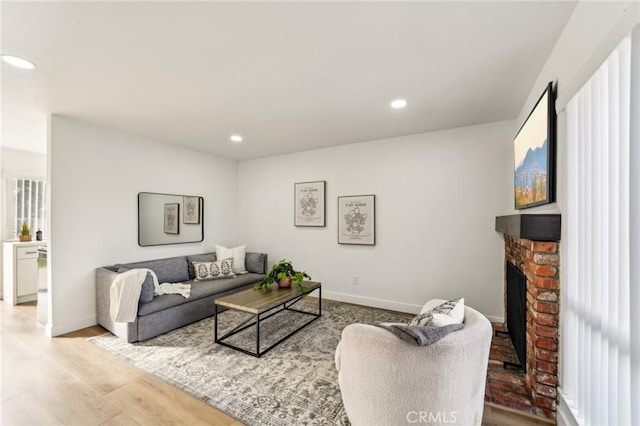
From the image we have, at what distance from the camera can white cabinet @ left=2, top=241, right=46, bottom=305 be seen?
3930 mm

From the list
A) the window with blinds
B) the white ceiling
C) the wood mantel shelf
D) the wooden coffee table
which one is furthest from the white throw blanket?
the wood mantel shelf

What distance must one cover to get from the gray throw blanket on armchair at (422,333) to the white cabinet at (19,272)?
217 inches

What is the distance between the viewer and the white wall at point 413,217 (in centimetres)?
321

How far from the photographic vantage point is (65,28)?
5.14ft

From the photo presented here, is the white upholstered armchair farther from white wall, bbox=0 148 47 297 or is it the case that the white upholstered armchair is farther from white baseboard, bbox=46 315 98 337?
white wall, bbox=0 148 47 297

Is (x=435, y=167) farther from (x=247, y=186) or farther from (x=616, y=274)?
(x=247, y=186)

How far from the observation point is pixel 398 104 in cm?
267

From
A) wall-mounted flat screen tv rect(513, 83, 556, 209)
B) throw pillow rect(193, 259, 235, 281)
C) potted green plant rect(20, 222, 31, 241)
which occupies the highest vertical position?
wall-mounted flat screen tv rect(513, 83, 556, 209)

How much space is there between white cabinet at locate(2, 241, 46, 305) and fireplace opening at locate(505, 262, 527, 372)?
6251 millimetres

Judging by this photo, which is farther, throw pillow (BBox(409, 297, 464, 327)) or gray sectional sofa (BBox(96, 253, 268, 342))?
gray sectional sofa (BBox(96, 253, 268, 342))

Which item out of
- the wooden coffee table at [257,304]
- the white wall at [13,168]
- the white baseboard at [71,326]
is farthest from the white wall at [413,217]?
the white wall at [13,168]

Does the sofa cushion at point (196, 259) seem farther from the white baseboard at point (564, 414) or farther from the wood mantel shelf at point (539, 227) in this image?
the white baseboard at point (564, 414)

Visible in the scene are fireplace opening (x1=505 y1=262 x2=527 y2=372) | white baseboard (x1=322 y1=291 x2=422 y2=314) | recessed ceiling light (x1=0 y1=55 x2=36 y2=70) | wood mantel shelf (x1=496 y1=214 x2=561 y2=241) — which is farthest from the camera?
white baseboard (x1=322 y1=291 x2=422 y2=314)

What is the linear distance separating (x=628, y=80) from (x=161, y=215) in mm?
4601
